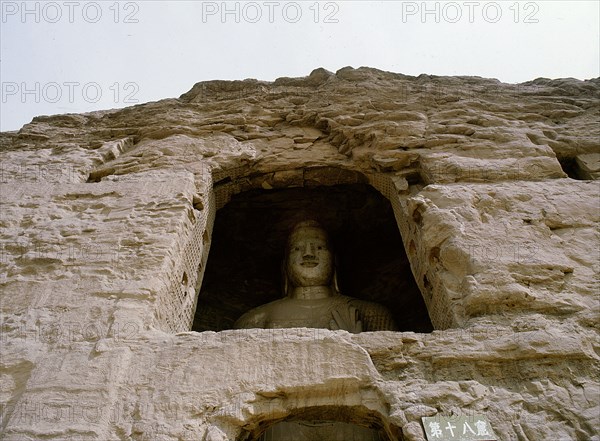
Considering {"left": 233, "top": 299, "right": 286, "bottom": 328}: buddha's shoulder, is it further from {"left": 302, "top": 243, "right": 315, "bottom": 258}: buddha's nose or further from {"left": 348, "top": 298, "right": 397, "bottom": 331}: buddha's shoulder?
{"left": 348, "top": 298, "right": 397, "bottom": 331}: buddha's shoulder

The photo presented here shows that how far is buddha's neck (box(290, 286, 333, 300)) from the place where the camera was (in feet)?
16.6

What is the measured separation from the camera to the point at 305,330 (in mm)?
→ 2938

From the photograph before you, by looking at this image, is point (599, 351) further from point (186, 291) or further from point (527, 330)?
point (186, 291)

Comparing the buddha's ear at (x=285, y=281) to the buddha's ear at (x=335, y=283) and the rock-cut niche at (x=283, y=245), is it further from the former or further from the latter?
the rock-cut niche at (x=283, y=245)

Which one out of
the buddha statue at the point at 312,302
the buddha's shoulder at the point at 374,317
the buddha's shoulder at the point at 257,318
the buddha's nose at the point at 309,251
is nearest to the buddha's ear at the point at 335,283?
the buddha statue at the point at 312,302

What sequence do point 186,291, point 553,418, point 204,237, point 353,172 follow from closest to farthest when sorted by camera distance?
1. point 553,418
2. point 186,291
3. point 204,237
4. point 353,172

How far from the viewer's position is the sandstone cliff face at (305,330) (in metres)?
2.58

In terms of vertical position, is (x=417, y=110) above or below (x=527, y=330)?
above

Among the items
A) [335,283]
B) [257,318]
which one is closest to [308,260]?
[335,283]

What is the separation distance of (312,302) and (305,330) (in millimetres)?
1992

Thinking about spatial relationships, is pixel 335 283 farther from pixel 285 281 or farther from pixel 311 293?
pixel 285 281

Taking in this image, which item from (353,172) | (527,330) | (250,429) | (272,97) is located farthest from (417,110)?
(250,429)

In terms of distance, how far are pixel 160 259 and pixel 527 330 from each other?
7.04 feet

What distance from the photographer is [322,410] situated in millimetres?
2678
